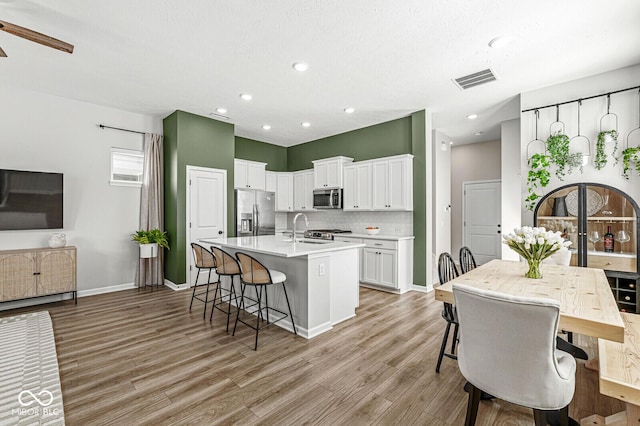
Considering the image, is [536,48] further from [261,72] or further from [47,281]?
[47,281]

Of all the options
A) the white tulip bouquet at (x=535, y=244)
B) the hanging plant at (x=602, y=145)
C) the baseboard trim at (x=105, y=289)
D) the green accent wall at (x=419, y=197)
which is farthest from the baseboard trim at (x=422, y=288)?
the baseboard trim at (x=105, y=289)

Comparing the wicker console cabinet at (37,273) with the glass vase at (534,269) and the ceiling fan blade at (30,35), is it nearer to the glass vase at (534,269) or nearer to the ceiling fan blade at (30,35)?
the ceiling fan blade at (30,35)

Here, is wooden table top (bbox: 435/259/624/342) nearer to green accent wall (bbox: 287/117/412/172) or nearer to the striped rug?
the striped rug

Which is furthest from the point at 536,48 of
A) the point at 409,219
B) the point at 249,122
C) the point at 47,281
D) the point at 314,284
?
the point at 47,281

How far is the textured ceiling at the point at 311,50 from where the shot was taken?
2.58 meters

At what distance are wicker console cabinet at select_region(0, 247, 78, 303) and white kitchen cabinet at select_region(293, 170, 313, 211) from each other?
170 inches

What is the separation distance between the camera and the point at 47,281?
4105 mm

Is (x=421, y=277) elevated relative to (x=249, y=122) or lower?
lower

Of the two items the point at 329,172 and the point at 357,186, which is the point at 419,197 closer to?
the point at 357,186

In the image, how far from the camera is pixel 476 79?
A: 3.89 meters

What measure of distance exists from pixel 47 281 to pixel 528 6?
630cm

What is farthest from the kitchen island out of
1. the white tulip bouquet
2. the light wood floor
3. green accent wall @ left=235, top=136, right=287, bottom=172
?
green accent wall @ left=235, top=136, right=287, bottom=172

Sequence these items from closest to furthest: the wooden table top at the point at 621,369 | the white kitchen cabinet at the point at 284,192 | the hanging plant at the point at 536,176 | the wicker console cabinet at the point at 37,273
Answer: the wooden table top at the point at 621,369 → the wicker console cabinet at the point at 37,273 → the hanging plant at the point at 536,176 → the white kitchen cabinet at the point at 284,192

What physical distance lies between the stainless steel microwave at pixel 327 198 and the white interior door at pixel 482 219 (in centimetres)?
368
